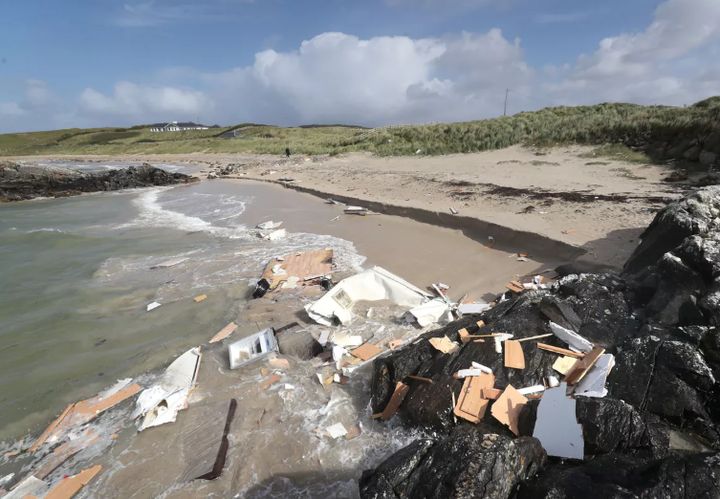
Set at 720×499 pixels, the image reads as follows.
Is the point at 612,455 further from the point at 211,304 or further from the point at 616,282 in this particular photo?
the point at 211,304

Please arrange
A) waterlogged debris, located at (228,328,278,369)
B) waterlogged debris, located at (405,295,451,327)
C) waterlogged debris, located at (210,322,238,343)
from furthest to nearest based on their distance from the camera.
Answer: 1. waterlogged debris, located at (210,322,238,343)
2. waterlogged debris, located at (405,295,451,327)
3. waterlogged debris, located at (228,328,278,369)

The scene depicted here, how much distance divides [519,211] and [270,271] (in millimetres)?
6734

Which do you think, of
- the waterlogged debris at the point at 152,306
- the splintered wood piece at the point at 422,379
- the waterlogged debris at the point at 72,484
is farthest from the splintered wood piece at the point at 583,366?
the waterlogged debris at the point at 152,306

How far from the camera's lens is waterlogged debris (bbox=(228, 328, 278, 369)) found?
516 centimetres

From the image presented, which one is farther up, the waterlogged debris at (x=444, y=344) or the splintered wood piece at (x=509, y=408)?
the waterlogged debris at (x=444, y=344)

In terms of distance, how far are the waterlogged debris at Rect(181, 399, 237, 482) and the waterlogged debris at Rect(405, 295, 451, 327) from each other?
8.95ft

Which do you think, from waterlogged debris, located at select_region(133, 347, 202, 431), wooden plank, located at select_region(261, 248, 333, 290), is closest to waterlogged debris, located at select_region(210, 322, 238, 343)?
waterlogged debris, located at select_region(133, 347, 202, 431)

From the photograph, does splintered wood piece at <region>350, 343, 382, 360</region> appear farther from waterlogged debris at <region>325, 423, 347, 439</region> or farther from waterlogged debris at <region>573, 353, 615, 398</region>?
waterlogged debris at <region>573, 353, 615, 398</region>

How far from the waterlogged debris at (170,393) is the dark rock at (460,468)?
2.69 metres

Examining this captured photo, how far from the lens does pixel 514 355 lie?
13.2 ft

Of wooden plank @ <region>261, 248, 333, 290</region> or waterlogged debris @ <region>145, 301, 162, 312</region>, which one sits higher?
wooden plank @ <region>261, 248, 333, 290</region>

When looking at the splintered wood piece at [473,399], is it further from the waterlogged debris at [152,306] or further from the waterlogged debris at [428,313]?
the waterlogged debris at [152,306]

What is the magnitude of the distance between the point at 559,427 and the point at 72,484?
175 inches

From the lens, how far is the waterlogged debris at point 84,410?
4309mm
